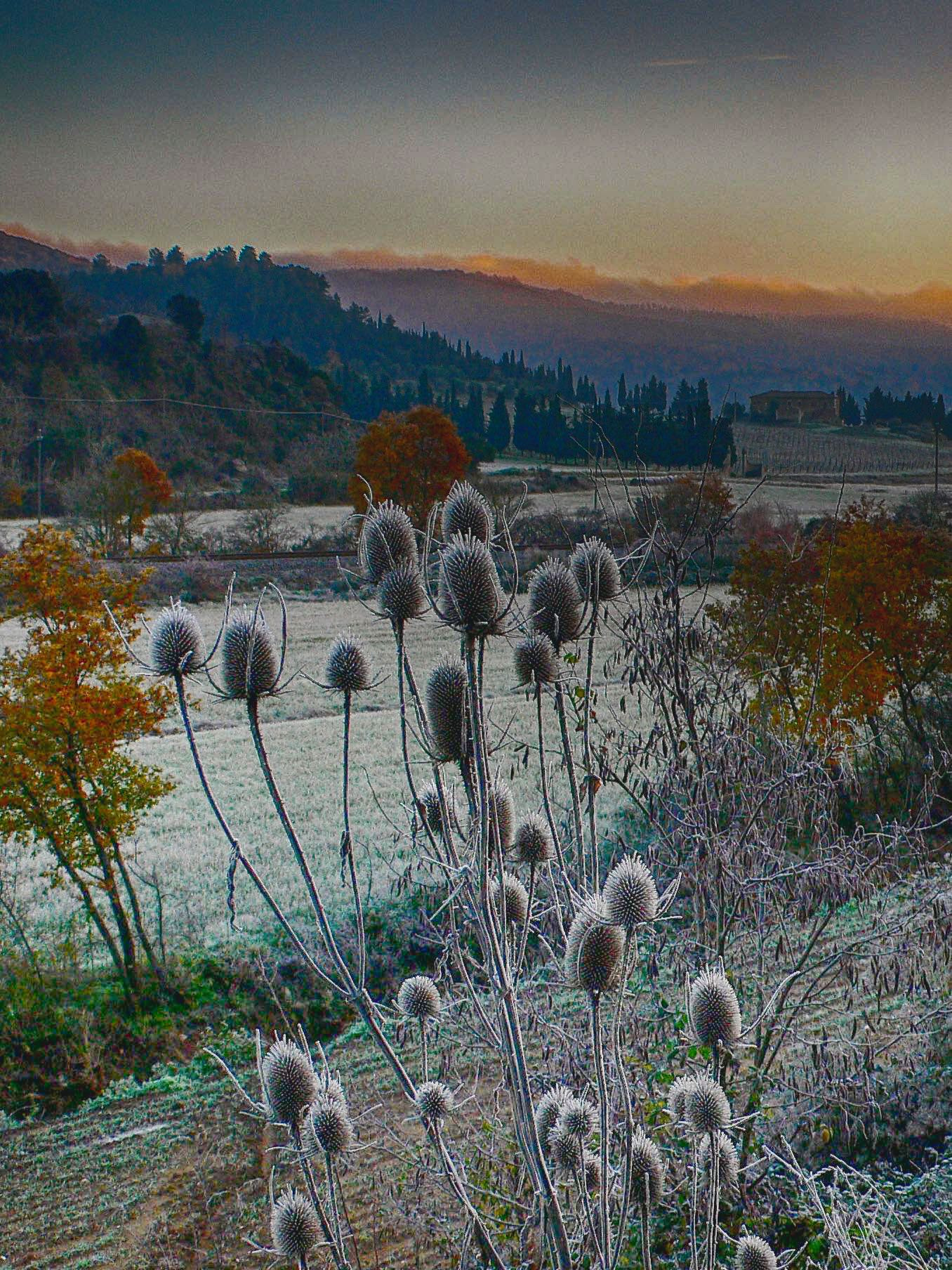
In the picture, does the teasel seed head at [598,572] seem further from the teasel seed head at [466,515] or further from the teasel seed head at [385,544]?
A: the teasel seed head at [385,544]

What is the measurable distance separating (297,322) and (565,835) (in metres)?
135

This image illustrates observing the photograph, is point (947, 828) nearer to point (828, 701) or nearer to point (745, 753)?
point (828, 701)

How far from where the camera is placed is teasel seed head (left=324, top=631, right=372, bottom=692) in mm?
2979

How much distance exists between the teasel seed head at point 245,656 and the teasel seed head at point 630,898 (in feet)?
3.39

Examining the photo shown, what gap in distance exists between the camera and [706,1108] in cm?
292

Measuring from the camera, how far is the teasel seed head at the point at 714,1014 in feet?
9.48

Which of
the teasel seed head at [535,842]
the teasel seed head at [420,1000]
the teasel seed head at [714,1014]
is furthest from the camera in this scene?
the teasel seed head at [420,1000]

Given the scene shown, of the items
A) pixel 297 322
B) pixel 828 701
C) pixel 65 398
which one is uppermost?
pixel 297 322

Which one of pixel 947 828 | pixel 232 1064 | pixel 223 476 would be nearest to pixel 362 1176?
pixel 232 1064

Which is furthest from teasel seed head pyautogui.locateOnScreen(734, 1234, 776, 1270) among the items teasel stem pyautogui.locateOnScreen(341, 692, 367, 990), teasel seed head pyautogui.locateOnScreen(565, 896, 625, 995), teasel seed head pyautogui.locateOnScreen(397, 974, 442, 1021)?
teasel stem pyautogui.locateOnScreen(341, 692, 367, 990)

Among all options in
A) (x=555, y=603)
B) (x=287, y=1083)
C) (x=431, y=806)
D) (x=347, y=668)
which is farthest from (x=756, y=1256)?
(x=347, y=668)

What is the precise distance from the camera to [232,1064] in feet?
29.7

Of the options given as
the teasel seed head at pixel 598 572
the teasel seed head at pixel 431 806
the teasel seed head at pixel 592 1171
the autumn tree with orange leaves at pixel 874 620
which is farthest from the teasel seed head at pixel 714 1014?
the autumn tree with orange leaves at pixel 874 620

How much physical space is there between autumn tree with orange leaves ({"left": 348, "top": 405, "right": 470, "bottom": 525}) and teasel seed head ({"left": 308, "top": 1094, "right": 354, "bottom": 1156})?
108 feet
